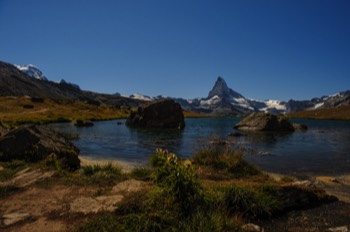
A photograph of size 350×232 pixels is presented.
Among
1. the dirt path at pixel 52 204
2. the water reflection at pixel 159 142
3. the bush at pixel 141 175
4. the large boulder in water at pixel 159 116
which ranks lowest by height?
the water reflection at pixel 159 142

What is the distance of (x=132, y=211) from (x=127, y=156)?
20.7 meters

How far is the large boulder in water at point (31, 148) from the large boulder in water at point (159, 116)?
57.3m

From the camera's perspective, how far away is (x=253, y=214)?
34.1 ft

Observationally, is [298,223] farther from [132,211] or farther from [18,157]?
[18,157]

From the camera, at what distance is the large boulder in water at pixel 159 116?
77750 millimetres

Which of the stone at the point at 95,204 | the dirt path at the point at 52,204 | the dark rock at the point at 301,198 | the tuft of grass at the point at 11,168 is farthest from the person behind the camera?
the tuft of grass at the point at 11,168

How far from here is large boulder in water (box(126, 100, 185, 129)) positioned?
77750mm

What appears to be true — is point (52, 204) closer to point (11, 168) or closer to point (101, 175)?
point (101, 175)

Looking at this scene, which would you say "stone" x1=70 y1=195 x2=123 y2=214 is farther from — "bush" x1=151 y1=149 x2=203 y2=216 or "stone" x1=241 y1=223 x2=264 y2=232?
"stone" x1=241 y1=223 x2=264 y2=232

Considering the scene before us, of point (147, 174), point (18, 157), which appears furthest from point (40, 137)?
point (147, 174)

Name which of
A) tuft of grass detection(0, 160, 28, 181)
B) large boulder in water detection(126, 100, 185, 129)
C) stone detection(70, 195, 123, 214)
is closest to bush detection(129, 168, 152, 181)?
stone detection(70, 195, 123, 214)

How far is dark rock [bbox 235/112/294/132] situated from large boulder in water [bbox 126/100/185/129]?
1758cm

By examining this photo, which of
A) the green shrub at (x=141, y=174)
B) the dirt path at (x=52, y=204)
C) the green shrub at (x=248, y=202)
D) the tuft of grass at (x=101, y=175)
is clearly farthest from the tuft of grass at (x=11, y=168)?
the green shrub at (x=248, y=202)

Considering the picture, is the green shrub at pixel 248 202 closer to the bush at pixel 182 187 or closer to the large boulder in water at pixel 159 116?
the bush at pixel 182 187
